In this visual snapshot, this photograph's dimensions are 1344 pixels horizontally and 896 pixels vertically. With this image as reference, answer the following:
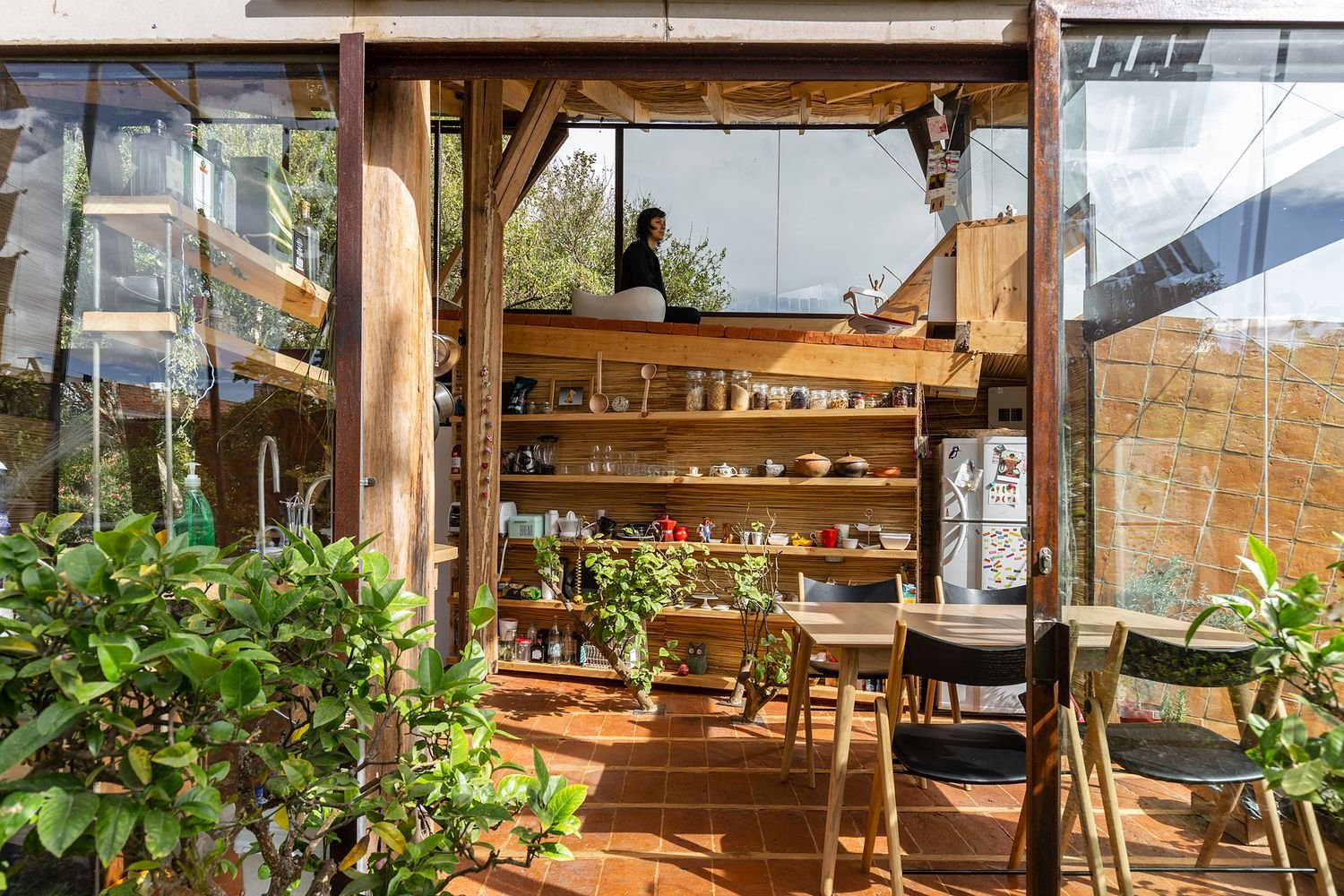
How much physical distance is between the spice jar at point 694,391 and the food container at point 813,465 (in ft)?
2.44

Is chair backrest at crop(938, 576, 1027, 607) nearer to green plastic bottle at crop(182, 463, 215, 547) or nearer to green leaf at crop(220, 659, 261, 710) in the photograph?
green plastic bottle at crop(182, 463, 215, 547)

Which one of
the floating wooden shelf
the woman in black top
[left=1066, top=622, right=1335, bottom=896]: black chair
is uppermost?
the woman in black top

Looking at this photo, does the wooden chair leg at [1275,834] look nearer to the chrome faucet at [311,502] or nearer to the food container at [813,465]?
the chrome faucet at [311,502]

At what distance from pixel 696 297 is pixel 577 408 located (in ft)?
9.29

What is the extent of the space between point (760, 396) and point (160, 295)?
12.3ft

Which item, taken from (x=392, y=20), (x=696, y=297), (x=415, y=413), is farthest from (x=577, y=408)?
(x=392, y=20)

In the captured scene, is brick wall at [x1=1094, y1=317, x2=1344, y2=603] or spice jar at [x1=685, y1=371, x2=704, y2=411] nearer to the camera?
brick wall at [x1=1094, y1=317, x2=1344, y2=603]

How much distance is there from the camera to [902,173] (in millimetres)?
6301

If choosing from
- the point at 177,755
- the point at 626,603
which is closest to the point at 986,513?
the point at 626,603

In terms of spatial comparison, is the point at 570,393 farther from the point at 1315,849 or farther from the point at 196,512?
the point at 1315,849

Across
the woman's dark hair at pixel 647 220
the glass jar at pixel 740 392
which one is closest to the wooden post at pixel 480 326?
the woman's dark hair at pixel 647 220

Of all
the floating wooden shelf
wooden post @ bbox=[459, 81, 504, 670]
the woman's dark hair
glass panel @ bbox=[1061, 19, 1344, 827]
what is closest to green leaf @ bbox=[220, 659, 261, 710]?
the floating wooden shelf

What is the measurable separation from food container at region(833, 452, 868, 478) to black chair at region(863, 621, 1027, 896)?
2.39 meters

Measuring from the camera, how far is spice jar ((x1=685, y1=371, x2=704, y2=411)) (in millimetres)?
5426
